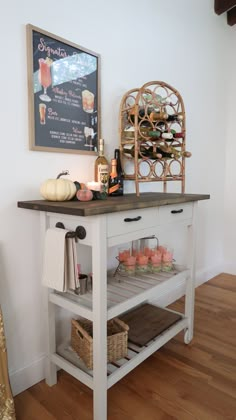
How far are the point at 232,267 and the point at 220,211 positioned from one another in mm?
644

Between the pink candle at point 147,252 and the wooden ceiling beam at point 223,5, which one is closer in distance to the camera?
the pink candle at point 147,252

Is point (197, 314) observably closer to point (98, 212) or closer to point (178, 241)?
point (178, 241)

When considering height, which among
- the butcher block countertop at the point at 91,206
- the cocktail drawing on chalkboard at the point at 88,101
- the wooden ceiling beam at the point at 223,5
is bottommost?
the butcher block countertop at the point at 91,206

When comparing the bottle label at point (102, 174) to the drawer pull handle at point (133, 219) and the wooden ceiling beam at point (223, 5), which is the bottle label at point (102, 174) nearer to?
the drawer pull handle at point (133, 219)

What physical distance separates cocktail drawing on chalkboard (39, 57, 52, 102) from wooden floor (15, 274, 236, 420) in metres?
1.46

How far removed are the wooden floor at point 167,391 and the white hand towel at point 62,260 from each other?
61cm

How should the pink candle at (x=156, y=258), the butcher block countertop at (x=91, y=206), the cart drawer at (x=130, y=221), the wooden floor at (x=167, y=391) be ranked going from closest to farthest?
the butcher block countertop at (x=91, y=206) → the cart drawer at (x=130, y=221) → the wooden floor at (x=167, y=391) → the pink candle at (x=156, y=258)

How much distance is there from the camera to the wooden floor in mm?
1289

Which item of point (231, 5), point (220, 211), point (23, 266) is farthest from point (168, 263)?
point (231, 5)

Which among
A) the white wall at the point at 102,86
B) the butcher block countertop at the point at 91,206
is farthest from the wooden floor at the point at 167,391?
the butcher block countertop at the point at 91,206

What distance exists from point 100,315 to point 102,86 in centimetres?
128

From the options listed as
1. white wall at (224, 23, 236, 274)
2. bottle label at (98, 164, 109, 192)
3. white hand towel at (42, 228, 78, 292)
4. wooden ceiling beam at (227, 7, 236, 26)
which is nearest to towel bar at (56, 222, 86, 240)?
white hand towel at (42, 228, 78, 292)

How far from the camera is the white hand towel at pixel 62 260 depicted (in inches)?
46.0

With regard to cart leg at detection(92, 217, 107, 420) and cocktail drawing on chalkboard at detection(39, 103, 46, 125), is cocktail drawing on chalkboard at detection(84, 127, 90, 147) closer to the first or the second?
cocktail drawing on chalkboard at detection(39, 103, 46, 125)
